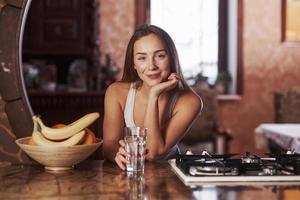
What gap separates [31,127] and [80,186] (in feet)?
1.64

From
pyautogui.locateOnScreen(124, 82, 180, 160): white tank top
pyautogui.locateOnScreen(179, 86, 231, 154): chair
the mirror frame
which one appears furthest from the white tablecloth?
the mirror frame

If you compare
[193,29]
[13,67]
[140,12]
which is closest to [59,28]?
[140,12]

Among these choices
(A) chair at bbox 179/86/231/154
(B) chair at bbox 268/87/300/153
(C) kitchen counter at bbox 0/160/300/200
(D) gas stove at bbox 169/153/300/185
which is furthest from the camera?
(A) chair at bbox 179/86/231/154

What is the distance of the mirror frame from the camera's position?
174 cm

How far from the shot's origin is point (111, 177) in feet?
4.81

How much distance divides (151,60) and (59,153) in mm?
456

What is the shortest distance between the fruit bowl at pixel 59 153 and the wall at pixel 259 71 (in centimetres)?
388

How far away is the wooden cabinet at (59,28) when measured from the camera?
4.24 metres

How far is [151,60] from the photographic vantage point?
1715mm

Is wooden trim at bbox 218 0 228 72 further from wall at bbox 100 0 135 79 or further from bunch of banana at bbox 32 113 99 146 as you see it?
bunch of banana at bbox 32 113 99 146

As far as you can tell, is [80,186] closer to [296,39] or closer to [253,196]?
[253,196]

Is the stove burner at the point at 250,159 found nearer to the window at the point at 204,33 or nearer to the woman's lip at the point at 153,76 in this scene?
the woman's lip at the point at 153,76

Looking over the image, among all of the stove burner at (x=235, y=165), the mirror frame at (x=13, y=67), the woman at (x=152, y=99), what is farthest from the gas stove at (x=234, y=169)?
the mirror frame at (x=13, y=67)

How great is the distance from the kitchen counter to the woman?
0.20 meters
